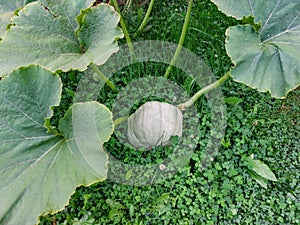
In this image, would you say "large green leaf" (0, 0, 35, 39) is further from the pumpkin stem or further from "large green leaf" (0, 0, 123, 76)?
the pumpkin stem

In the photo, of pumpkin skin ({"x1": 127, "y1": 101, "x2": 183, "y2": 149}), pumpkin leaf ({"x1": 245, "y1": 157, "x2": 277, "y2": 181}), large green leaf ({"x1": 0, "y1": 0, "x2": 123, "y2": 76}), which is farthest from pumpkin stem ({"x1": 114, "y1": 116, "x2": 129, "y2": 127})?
pumpkin leaf ({"x1": 245, "y1": 157, "x2": 277, "y2": 181})

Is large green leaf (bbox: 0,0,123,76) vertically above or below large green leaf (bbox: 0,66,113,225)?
above

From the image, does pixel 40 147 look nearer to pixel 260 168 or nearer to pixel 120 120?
pixel 120 120

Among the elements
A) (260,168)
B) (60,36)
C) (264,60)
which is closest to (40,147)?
(60,36)

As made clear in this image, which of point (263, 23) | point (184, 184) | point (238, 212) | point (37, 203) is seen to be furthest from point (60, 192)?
point (263, 23)

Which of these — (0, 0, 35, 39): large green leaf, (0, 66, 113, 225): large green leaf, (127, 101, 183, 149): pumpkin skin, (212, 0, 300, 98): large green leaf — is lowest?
(127, 101, 183, 149): pumpkin skin

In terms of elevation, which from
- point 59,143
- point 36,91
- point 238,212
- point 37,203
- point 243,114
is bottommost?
point 238,212

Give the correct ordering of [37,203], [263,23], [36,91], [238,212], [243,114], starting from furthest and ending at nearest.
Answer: [243,114]
[238,212]
[263,23]
[36,91]
[37,203]

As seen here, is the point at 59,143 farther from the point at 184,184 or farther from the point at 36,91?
the point at 184,184
